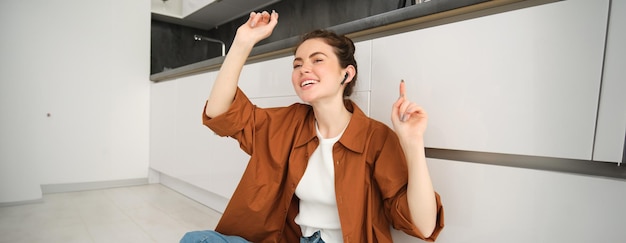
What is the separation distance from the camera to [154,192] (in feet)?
8.90

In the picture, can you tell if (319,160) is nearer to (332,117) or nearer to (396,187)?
(332,117)

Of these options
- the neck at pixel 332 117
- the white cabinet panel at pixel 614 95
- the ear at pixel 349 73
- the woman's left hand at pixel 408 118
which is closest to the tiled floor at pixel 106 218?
the neck at pixel 332 117

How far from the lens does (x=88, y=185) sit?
8.98ft

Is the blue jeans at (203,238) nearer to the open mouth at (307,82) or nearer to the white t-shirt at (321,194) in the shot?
the white t-shirt at (321,194)

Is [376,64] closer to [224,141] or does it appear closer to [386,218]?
[386,218]

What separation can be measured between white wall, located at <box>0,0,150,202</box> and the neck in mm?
2378

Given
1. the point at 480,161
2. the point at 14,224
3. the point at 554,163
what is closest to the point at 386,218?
the point at 480,161

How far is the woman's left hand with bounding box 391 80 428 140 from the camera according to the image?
0.79 metres

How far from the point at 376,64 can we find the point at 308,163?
1.31 ft

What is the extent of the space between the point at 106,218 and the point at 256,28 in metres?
1.72

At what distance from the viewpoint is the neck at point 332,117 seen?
995 mm

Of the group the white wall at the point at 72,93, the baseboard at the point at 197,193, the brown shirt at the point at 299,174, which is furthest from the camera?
the white wall at the point at 72,93

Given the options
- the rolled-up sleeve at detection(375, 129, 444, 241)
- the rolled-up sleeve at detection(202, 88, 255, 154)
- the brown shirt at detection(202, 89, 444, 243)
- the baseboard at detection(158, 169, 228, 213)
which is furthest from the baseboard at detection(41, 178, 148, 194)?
the rolled-up sleeve at detection(375, 129, 444, 241)

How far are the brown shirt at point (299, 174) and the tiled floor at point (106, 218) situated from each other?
3.13ft
